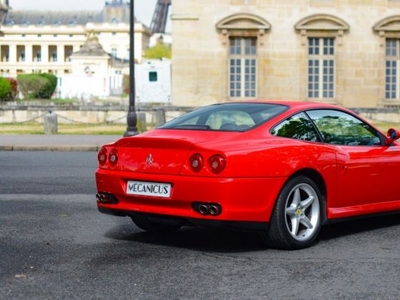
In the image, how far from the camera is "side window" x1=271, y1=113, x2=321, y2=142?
8.09 meters

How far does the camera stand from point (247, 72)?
3862 centimetres

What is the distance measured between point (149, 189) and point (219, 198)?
0.68 m

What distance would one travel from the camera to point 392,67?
1532 inches

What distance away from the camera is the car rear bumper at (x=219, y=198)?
24.1ft

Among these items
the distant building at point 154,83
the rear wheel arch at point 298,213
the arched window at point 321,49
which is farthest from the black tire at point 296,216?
the distant building at point 154,83

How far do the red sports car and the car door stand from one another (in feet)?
0.04

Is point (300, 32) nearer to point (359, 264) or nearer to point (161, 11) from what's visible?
point (359, 264)

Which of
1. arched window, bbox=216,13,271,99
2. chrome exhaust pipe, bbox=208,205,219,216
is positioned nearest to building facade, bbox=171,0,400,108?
arched window, bbox=216,13,271,99

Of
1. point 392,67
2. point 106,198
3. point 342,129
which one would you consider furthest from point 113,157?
point 392,67

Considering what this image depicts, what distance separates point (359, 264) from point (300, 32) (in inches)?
1262

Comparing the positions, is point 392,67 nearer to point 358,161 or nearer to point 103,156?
point 358,161

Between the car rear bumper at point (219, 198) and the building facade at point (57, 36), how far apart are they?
458 ft

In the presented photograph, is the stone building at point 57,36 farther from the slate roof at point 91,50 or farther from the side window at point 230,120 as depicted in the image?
the side window at point 230,120

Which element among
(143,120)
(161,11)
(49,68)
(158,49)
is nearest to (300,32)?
(143,120)
